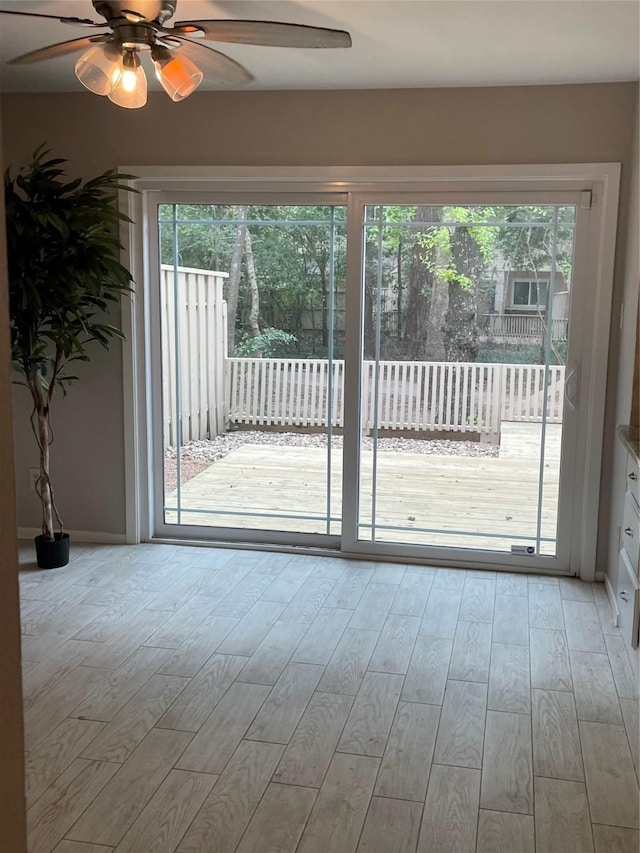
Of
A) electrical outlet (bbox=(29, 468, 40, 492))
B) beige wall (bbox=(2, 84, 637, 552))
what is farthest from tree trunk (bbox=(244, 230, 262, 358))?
electrical outlet (bbox=(29, 468, 40, 492))

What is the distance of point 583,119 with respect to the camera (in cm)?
368

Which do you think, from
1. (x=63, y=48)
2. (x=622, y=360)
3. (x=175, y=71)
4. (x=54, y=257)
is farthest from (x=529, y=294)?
(x=63, y=48)

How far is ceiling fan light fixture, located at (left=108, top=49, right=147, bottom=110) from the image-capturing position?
243cm

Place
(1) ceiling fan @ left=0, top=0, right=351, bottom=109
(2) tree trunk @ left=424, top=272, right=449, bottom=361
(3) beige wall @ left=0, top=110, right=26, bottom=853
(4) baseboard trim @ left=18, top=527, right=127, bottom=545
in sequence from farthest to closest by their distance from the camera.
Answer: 1. (4) baseboard trim @ left=18, top=527, right=127, bottom=545
2. (2) tree trunk @ left=424, top=272, right=449, bottom=361
3. (1) ceiling fan @ left=0, top=0, right=351, bottom=109
4. (3) beige wall @ left=0, top=110, right=26, bottom=853

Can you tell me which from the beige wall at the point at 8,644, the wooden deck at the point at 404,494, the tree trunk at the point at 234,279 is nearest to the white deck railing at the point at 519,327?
the wooden deck at the point at 404,494

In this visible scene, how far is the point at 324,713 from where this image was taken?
266 cm

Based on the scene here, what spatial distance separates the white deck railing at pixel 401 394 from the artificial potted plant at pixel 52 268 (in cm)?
85

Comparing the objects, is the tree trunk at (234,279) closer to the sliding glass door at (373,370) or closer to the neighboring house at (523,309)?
the sliding glass door at (373,370)

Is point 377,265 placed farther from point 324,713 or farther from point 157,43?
point 324,713

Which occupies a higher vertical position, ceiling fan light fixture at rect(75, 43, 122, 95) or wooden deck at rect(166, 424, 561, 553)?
ceiling fan light fixture at rect(75, 43, 122, 95)

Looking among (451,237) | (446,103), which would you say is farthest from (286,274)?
(446,103)

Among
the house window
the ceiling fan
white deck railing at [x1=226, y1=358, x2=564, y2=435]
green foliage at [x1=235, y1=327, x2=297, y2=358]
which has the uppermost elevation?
the ceiling fan

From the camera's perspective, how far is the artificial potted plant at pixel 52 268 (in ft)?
11.7

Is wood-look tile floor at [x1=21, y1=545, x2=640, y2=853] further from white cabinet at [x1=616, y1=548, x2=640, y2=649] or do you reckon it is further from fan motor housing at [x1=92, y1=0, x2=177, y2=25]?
fan motor housing at [x1=92, y1=0, x2=177, y2=25]
